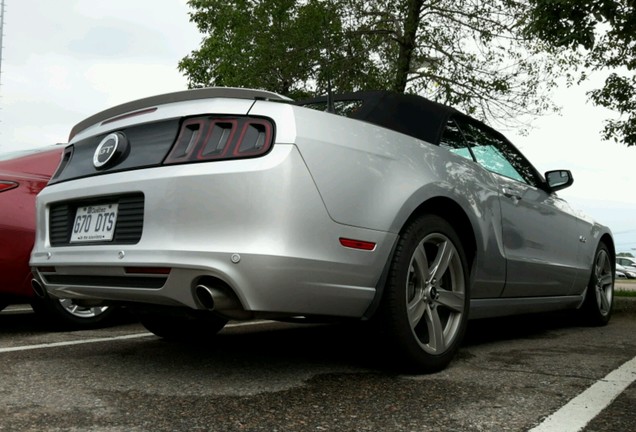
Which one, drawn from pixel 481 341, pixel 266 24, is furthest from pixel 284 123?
pixel 266 24

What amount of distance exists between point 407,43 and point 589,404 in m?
10.7

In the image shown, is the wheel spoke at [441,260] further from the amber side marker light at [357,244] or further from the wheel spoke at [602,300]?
the wheel spoke at [602,300]

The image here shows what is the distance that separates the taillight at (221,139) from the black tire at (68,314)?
2.26 m

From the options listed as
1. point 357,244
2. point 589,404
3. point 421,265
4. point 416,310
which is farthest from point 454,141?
point 589,404

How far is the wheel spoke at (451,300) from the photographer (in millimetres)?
3662

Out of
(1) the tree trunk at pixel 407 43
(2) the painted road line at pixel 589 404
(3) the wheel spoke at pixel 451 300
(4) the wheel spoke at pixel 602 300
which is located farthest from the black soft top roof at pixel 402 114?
(1) the tree trunk at pixel 407 43

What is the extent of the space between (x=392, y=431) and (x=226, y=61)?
482 inches

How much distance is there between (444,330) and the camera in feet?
12.2

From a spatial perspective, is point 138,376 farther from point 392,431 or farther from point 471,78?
point 471,78

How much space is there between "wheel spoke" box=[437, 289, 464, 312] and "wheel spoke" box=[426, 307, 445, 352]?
89 millimetres

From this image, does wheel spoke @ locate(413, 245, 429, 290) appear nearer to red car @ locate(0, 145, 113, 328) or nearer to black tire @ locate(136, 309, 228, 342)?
black tire @ locate(136, 309, 228, 342)

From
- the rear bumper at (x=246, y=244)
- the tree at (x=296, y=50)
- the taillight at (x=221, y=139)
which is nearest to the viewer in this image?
the rear bumper at (x=246, y=244)

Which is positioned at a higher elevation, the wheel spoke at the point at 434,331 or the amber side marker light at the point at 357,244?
the amber side marker light at the point at 357,244

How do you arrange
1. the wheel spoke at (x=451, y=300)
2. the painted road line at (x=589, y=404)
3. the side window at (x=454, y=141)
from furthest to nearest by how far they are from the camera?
the side window at (x=454, y=141), the wheel spoke at (x=451, y=300), the painted road line at (x=589, y=404)
